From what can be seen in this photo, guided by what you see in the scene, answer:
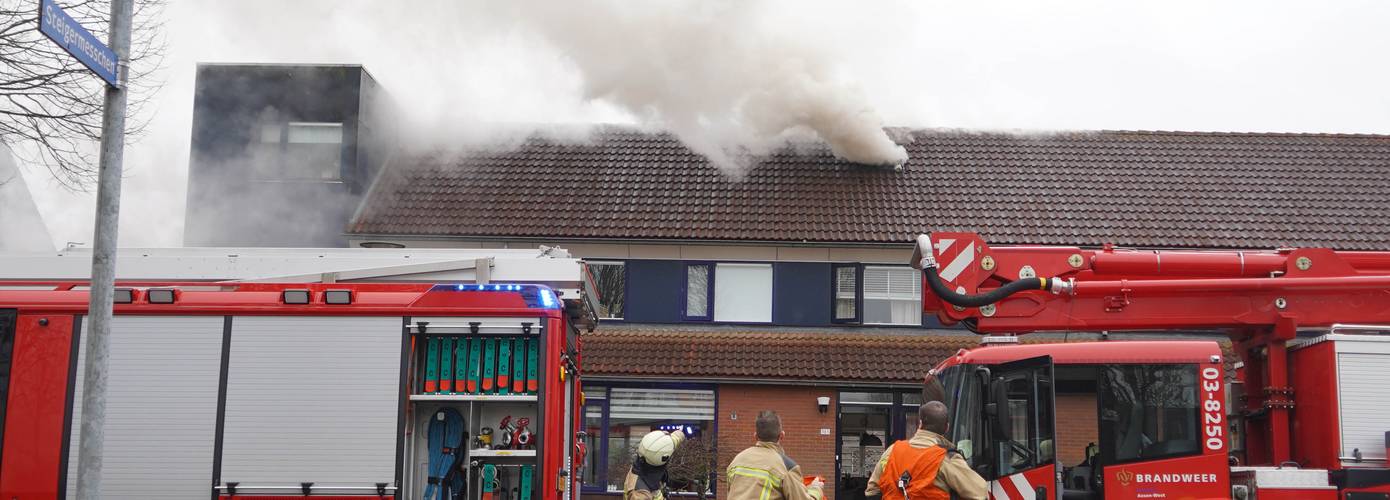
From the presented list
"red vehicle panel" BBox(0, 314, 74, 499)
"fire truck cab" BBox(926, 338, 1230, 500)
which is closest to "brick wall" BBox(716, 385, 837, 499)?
"fire truck cab" BBox(926, 338, 1230, 500)

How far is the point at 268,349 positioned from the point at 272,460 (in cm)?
78

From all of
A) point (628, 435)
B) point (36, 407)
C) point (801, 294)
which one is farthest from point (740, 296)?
point (36, 407)

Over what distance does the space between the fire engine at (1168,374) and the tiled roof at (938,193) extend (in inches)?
404

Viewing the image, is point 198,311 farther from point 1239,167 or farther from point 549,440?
point 1239,167

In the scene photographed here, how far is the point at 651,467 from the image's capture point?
8023 millimetres

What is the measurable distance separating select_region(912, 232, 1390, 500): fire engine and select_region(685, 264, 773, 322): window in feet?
33.9

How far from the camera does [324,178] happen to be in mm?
20984

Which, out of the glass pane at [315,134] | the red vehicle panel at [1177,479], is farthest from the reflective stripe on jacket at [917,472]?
the glass pane at [315,134]

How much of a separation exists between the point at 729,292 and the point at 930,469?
13.3 meters

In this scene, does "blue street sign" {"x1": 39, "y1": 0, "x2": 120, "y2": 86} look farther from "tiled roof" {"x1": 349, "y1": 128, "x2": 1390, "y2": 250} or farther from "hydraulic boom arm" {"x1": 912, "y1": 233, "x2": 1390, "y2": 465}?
"tiled roof" {"x1": 349, "y1": 128, "x2": 1390, "y2": 250}

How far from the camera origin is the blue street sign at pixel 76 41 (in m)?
6.38

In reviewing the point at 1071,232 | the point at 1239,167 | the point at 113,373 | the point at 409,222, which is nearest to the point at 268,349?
the point at 113,373

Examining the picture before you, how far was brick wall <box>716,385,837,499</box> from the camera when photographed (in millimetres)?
18406

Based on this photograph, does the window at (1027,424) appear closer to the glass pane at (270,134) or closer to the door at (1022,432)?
the door at (1022,432)
